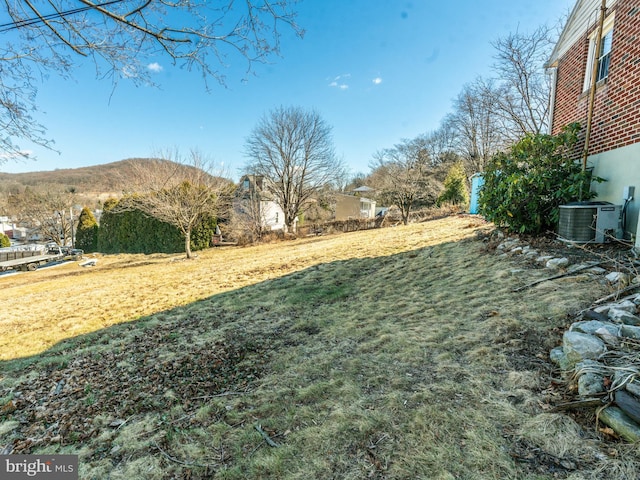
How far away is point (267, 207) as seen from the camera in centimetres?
2145

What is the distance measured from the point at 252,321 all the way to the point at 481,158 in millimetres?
24850

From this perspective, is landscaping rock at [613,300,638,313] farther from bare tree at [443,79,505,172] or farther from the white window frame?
bare tree at [443,79,505,172]

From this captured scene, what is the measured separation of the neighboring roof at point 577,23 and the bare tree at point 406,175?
10173 millimetres

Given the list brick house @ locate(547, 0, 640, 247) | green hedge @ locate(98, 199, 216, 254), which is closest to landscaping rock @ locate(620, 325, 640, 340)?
brick house @ locate(547, 0, 640, 247)

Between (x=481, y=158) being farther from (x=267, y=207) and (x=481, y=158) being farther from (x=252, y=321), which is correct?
(x=252, y=321)

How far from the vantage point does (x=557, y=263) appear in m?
4.18

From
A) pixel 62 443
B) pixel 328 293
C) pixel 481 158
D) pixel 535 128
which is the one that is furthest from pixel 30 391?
pixel 481 158

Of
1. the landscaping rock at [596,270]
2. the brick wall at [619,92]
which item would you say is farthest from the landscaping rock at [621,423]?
the brick wall at [619,92]

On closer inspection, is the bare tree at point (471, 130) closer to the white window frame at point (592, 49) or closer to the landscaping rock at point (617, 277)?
the white window frame at point (592, 49)

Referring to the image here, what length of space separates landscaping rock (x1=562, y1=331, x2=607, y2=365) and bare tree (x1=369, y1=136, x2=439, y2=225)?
1567 cm

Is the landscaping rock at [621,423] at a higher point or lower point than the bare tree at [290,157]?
lower

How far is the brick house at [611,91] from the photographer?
175 inches

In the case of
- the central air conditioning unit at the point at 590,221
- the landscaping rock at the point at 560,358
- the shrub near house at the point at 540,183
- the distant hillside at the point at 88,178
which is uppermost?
the distant hillside at the point at 88,178

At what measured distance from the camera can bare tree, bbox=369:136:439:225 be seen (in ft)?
58.0
